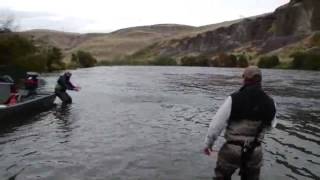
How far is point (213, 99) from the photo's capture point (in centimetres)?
3469

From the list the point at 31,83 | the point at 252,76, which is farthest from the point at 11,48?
the point at 252,76

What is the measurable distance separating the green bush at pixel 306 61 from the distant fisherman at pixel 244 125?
8132 centimetres

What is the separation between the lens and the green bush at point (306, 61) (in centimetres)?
8788

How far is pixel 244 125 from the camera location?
357 inches

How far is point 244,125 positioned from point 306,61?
278 feet

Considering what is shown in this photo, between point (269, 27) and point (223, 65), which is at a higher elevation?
point (269, 27)

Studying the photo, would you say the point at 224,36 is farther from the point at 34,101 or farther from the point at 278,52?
the point at 34,101

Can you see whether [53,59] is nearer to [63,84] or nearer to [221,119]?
[63,84]

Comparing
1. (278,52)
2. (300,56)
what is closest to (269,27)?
(278,52)

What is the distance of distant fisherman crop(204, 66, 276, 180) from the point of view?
8852 mm

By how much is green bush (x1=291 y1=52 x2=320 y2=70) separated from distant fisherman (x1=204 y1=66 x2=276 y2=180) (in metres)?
81.3

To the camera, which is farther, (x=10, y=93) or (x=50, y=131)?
(x=10, y=93)

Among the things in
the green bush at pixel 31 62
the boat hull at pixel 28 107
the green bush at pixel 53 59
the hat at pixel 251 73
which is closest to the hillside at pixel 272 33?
the green bush at pixel 53 59

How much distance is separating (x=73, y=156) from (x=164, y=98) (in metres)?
19.7
